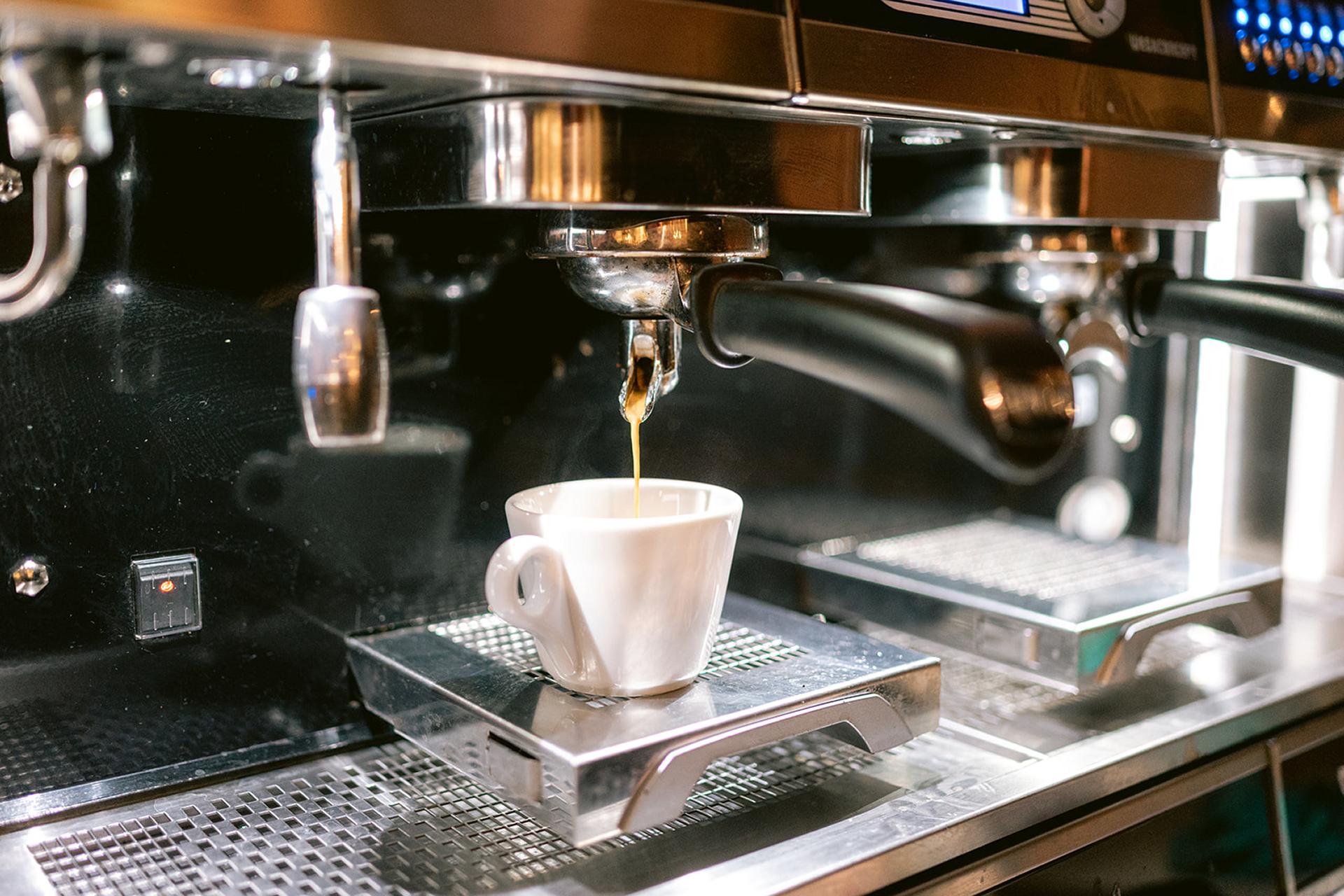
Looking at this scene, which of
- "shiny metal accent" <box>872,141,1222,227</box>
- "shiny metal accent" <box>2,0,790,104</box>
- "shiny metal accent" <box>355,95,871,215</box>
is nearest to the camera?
"shiny metal accent" <box>2,0,790,104</box>

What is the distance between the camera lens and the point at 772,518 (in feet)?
3.03

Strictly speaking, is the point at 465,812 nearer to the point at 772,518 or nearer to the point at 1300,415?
the point at 772,518

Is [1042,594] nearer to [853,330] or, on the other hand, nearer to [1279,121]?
[1279,121]

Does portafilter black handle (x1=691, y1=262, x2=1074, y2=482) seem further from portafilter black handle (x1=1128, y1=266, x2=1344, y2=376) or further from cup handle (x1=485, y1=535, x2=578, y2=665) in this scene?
portafilter black handle (x1=1128, y1=266, x2=1344, y2=376)

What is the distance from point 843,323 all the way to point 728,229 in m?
0.16

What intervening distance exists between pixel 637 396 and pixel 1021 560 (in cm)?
40

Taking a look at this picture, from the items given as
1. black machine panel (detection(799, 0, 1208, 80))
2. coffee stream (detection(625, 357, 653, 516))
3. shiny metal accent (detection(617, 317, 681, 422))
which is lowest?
coffee stream (detection(625, 357, 653, 516))

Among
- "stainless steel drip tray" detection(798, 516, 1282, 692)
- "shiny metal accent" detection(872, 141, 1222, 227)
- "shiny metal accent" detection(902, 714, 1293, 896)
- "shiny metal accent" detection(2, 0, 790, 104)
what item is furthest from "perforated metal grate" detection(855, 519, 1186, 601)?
"shiny metal accent" detection(2, 0, 790, 104)

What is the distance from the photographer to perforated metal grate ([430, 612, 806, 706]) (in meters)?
0.66

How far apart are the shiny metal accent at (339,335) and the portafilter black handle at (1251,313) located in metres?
0.51

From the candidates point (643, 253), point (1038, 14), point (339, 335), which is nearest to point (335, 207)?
point (339, 335)

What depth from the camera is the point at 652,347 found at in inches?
26.4

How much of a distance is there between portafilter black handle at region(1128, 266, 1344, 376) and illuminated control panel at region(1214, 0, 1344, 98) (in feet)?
0.43

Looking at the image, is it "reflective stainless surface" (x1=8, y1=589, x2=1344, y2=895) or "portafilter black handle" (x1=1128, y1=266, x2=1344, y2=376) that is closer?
"reflective stainless surface" (x1=8, y1=589, x2=1344, y2=895)
